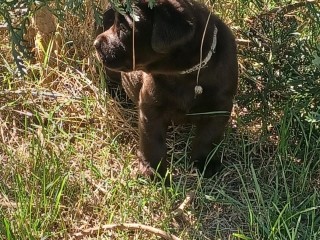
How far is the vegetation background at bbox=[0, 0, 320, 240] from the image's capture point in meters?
2.15

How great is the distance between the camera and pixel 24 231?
204cm

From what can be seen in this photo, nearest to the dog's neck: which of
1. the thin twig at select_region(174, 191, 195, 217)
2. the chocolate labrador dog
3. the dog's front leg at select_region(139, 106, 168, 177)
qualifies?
the chocolate labrador dog

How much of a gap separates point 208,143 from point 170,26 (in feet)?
1.83

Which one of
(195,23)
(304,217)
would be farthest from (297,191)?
(195,23)

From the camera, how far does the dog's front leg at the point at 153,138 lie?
2.39 meters

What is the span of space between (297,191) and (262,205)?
186mm

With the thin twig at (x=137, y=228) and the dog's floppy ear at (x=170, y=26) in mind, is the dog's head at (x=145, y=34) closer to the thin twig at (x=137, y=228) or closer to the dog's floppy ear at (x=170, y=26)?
the dog's floppy ear at (x=170, y=26)

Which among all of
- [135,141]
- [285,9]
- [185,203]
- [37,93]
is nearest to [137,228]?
[185,203]

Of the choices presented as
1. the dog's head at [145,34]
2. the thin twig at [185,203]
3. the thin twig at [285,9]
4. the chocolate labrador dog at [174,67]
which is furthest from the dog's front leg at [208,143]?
the thin twig at [285,9]

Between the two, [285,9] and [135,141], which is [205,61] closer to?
[135,141]

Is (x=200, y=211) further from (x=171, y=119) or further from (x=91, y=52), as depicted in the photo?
(x=91, y=52)

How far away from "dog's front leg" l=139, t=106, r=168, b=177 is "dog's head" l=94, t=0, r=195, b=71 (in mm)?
226

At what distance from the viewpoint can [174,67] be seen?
2248 millimetres

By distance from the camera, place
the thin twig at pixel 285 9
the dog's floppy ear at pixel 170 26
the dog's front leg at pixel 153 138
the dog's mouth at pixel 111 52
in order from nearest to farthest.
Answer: the dog's floppy ear at pixel 170 26, the dog's mouth at pixel 111 52, the dog's front leg at pixel 153 138, the thin twig at pixel 285 9
